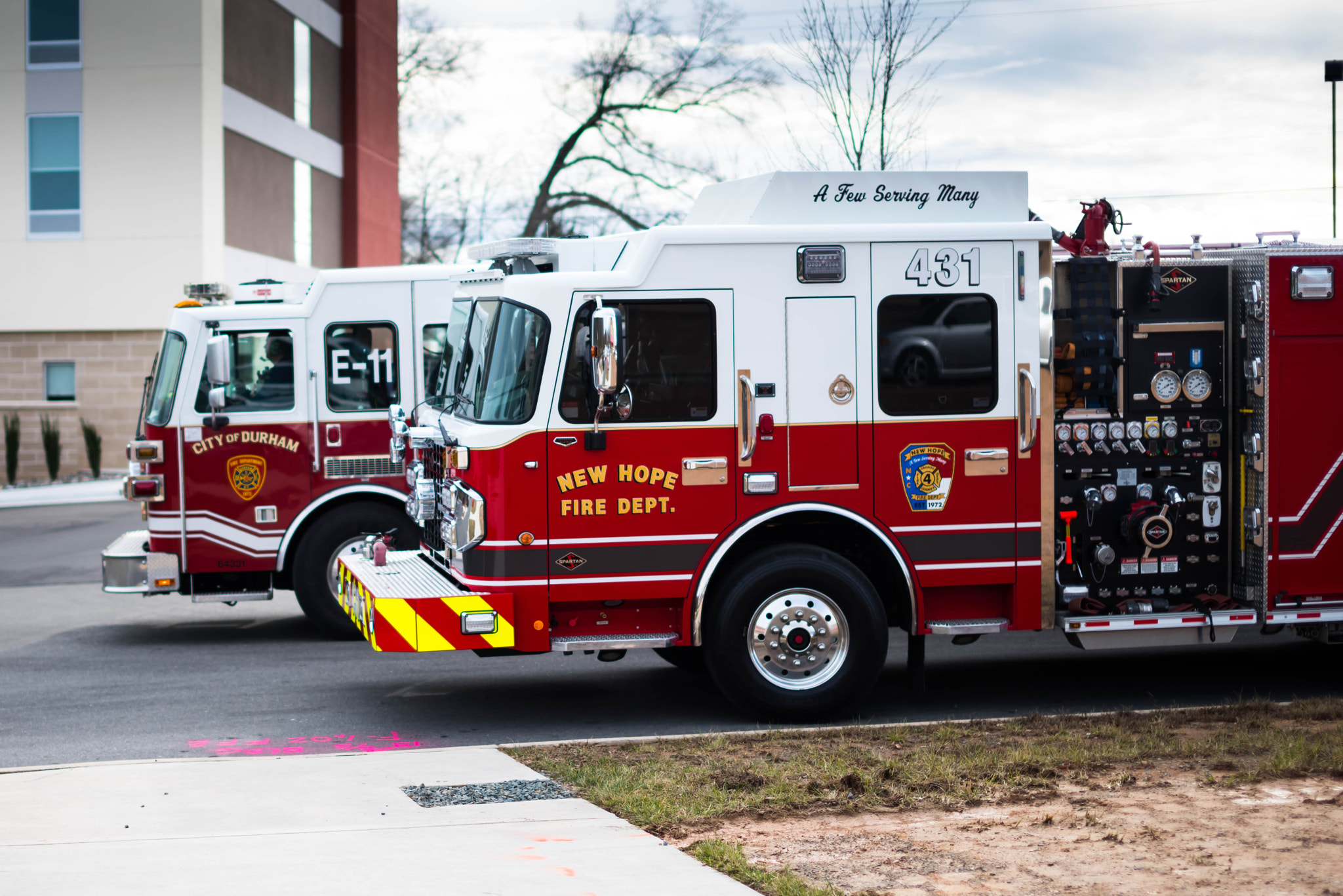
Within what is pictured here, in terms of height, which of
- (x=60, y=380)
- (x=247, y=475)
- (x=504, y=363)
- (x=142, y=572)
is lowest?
(x=142, y=572)

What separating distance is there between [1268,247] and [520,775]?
5.37m

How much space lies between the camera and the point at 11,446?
27.4 m

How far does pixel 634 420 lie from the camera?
7.59 m

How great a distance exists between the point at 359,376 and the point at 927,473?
5.03 m

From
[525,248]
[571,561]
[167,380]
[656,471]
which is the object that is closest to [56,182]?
[167,380]

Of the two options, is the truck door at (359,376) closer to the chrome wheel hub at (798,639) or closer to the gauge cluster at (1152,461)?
the chrome wheel hub at (798,639)

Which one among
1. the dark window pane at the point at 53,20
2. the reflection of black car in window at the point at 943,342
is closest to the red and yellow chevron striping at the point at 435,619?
the reflection of black car in window at the point at 943,342

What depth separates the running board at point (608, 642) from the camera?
7.64 metres

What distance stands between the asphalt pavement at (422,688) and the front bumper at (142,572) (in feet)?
1.55

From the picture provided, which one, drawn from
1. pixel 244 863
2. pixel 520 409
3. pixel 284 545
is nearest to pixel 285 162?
pixel 284 545

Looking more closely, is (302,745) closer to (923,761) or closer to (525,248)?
(525,248)

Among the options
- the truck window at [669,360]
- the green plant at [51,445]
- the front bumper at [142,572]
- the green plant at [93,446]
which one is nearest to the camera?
the truck window at [669,360]

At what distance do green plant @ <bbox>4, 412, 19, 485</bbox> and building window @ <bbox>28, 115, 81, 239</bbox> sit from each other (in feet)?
12.3

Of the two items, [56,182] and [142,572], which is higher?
[56,182]
